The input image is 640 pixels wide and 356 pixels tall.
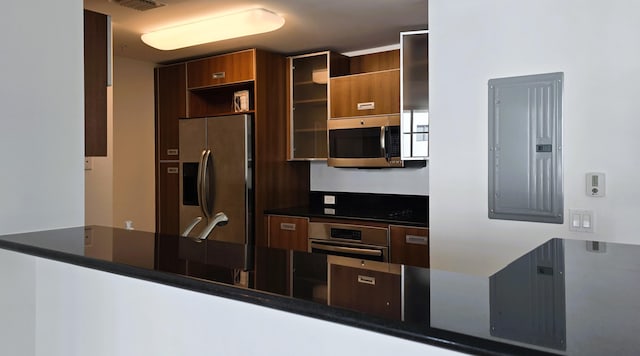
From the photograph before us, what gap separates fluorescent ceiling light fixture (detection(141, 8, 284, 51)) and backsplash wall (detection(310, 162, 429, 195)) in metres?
1.56

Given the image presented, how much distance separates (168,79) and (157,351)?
147 inches

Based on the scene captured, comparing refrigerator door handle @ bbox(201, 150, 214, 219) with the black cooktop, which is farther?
refrigerator door handle @ bbox(201, 150, 214, 219)

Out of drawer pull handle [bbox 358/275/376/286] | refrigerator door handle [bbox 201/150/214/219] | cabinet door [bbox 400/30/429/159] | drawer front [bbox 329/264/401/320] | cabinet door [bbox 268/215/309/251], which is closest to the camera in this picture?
drawer front [bbox 329/264/401/320]

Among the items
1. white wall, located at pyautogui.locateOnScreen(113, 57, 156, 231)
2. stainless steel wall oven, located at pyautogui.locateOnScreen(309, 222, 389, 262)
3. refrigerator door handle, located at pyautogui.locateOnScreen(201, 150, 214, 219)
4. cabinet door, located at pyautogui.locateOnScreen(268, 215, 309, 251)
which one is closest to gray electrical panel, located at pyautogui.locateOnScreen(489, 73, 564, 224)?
stainless steel wall oven, located at pyautogui.locateOnScreen(309, 222, 389, 262)

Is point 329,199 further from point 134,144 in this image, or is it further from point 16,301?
point 16,301

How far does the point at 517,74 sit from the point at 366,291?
5.86ft

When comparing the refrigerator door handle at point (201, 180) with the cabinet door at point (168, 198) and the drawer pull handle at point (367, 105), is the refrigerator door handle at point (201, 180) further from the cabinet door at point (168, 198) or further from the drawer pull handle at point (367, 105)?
the drawer pull handle at point (367, 105)

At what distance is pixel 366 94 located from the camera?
145 inches

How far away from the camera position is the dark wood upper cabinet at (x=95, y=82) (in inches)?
96.4

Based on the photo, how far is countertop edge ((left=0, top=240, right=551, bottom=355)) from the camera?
25.5 inches

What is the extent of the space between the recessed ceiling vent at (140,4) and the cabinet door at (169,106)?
150 cm

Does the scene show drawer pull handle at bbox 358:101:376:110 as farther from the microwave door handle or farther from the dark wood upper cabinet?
the dark wood upper cabinet

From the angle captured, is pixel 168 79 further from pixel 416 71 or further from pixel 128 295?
pixel 128 295

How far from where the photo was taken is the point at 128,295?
1.26 m
